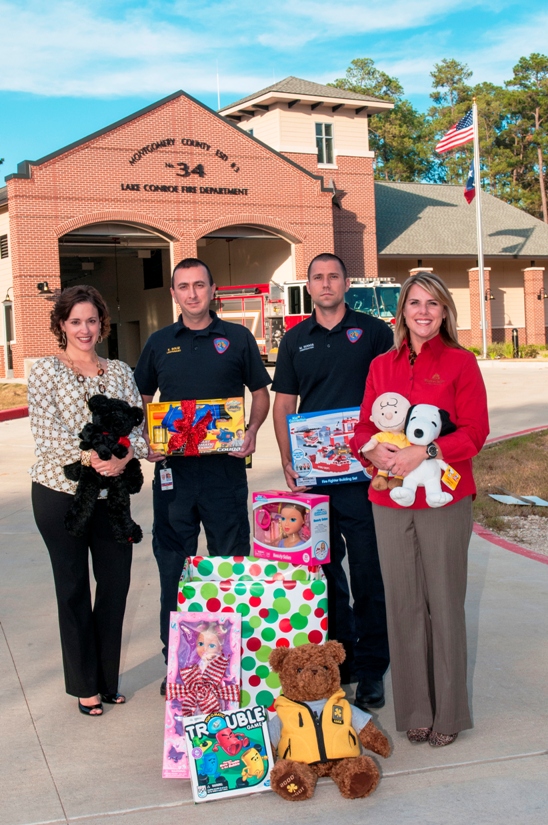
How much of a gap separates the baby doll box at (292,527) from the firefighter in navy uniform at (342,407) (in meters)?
0.24

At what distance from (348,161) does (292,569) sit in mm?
32361

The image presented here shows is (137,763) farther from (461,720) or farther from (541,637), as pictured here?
(541,637)

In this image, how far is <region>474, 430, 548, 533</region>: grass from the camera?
8.66 meters

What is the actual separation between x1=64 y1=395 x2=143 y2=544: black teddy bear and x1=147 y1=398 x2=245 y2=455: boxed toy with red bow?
0.27 meters

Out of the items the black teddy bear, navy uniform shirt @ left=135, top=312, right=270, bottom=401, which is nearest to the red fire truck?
navy uniform shirt @ left=135, top=312, right=270, bottom=401

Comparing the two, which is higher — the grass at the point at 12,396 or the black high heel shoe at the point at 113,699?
the grass at the point at 12,396

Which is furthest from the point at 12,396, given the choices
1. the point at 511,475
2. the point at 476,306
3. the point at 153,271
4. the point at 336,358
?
the point at 476,306

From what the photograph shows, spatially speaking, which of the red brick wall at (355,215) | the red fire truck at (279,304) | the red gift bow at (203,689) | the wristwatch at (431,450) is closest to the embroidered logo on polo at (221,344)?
the wristwatch at (431,450)

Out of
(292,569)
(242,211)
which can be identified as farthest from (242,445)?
(242,211)

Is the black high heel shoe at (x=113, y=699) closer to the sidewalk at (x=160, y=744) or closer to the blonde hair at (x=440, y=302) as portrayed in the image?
the sidewalk at (x=160, y=744)

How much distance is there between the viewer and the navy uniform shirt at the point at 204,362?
452cm

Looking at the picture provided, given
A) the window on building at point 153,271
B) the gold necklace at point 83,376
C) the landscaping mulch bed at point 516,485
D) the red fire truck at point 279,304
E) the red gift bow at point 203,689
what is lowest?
the landscaping mulch bed at point 516,485

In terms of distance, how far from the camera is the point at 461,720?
3.82 meters

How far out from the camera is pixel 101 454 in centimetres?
400
